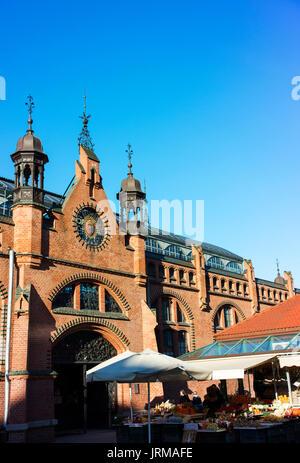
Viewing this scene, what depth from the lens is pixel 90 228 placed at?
24.2 meters

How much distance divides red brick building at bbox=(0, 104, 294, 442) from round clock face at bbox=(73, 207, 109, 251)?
0.18ft

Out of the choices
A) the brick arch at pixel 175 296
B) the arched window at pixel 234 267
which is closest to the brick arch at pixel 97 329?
the brick arch at pixel 175 296

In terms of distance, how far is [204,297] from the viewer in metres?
32.5

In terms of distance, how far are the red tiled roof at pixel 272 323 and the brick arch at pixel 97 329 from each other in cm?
727

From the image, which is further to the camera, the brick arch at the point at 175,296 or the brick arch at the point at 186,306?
the brick arch at the point at 186,306

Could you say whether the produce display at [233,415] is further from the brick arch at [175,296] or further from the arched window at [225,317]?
the arched window at [225,317]

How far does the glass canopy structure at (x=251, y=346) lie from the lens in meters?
21.1

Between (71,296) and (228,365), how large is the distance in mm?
7893

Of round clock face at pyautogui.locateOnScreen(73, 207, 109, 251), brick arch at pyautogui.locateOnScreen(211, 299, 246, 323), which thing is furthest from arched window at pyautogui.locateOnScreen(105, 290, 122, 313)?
brick arch at pyautogui.locateOnScreen(211, 299, 246, 323)

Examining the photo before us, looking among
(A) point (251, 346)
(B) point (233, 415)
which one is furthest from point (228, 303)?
(B) point (233, 415)

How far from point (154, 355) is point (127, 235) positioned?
11.9 meters

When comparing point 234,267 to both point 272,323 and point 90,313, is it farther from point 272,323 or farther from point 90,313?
point 90,313
